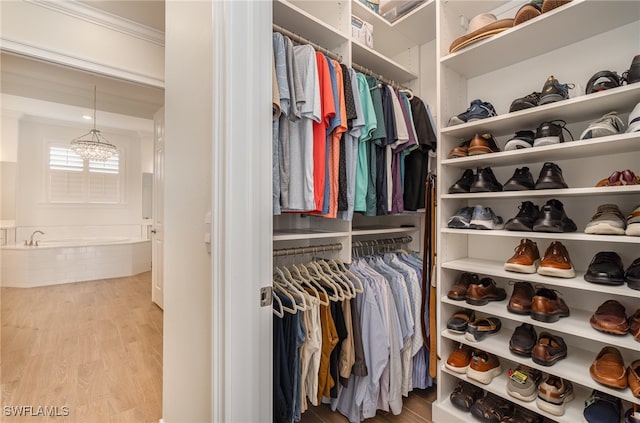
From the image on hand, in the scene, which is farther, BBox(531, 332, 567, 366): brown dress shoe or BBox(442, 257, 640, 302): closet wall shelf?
BBox(531, 332, 567, 366): brown dress shoe

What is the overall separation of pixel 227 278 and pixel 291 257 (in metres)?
0.88

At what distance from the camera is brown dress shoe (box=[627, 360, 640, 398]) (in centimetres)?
97

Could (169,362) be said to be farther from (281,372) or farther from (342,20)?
(342,20)

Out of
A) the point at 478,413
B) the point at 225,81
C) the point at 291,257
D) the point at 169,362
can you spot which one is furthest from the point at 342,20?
the point at 478,413

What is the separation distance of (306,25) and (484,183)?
3.78ft

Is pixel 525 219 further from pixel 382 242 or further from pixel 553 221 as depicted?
pixel 382 242

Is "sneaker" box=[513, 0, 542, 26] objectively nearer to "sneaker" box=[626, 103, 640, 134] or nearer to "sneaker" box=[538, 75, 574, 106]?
"sneaker" box=[538, 75, 574, 106]

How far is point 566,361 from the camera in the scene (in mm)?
1207

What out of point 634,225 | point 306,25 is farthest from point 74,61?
point 634,225

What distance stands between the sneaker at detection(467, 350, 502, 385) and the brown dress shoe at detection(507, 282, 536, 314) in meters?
0.30

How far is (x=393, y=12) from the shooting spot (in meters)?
1.78

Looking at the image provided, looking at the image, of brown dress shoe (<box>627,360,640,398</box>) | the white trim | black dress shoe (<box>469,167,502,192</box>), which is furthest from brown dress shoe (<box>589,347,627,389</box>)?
the white trim

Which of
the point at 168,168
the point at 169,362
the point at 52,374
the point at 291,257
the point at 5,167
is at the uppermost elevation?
the point at 5,167

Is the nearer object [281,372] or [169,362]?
[281,372]
